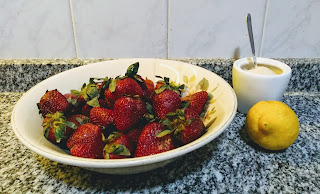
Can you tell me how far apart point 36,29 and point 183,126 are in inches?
23.8

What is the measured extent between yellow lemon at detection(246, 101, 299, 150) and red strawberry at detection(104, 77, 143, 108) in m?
0.26

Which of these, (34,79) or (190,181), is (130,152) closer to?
(190,181)

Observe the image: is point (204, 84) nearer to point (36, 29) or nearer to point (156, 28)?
point (156, 28)

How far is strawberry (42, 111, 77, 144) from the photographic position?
53 centimetres

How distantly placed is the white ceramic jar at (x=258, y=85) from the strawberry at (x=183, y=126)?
25cm

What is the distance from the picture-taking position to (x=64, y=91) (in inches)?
28.1

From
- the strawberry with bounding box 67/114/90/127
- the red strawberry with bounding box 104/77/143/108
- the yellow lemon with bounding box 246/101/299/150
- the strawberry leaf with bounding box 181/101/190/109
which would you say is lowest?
the yellow lemon with bounding box 246/101/299/150

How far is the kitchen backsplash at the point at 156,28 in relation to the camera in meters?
0.84

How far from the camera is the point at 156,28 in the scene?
34.2 inches

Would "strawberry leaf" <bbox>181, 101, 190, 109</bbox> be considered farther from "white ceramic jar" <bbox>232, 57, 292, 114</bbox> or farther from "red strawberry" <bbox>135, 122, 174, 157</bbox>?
"white ceramic jar" <bbox>232, 57, 292, 114</bbox>

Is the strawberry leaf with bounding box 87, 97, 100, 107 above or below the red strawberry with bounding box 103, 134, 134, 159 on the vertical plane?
above

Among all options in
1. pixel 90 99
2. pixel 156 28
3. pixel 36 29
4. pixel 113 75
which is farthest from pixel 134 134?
pixel 36 29

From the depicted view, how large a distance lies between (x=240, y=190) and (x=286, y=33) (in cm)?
54

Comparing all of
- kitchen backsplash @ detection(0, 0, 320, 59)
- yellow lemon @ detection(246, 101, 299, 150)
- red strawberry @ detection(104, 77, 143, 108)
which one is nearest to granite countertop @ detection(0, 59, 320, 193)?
yellow lemon @ detection(246, 101, 299, 150)
